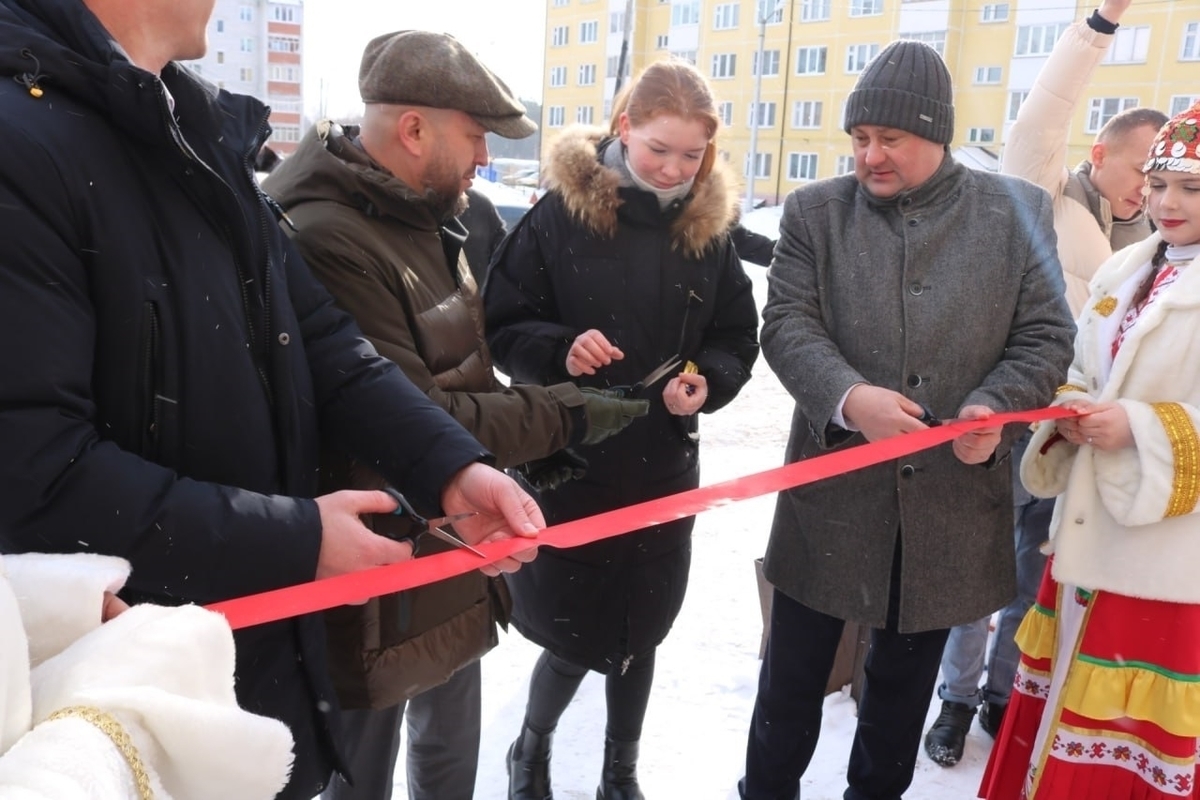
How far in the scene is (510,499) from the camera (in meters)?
1.64

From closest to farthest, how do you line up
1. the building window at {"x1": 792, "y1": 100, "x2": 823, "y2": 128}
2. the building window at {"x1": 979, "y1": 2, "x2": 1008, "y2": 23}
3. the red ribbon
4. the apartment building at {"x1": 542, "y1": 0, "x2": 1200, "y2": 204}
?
the red ribbon, the apartment building at {"x1": 542, "y1": 0, "x2": 1200, "y2": 204}, the building window at {"x1": 979, "y1": 2, "x2": 1008, "y2": 23}, the building window at {"x1": 792, "y1": 100, "x2": 823, "y2": 128}

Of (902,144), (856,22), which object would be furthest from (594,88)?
(902,144)

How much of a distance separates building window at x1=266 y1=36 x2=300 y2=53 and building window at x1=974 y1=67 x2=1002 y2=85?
94.5 ft

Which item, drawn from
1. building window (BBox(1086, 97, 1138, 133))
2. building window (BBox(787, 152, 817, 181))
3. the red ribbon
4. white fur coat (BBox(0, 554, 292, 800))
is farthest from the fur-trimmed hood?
building window (BBox(787, 152, 817, 181))

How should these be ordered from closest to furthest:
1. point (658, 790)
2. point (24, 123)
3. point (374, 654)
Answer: point (24, 123)
point (374, 654)
point (658, 790)

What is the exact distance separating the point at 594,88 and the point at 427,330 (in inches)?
1754

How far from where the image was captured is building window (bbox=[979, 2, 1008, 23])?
108 ft

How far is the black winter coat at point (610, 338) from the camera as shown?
278 centimetres

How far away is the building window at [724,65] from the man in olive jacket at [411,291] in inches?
1561

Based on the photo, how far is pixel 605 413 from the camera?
7.43 feet

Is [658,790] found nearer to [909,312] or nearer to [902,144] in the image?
[909,312]

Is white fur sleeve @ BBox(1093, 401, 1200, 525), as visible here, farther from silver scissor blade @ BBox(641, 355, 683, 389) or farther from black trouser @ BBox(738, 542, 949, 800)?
silver scissor blade @ BBox(641, 355, 683, 389)

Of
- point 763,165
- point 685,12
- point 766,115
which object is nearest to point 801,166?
point 763,165

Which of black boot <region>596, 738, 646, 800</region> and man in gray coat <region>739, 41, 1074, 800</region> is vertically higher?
man in gray coat <region>739, 41, 1074, 800</region>
